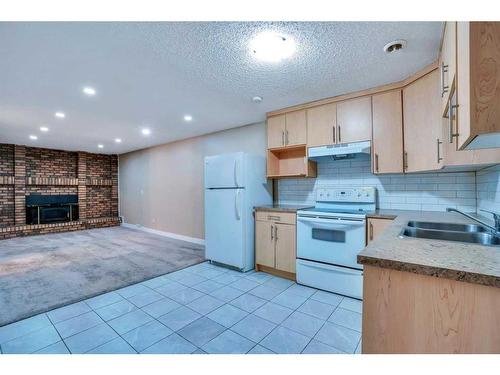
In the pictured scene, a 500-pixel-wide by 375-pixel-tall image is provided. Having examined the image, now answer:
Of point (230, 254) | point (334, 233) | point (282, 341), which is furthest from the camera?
point (230, 254)

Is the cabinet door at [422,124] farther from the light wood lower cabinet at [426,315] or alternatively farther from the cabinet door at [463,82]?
the light wood lower cabinet at [426,315]

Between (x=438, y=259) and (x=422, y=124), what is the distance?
1.93m

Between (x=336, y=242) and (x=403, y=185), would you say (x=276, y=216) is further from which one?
(x=403, y=185)

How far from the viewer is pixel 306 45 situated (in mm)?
1934

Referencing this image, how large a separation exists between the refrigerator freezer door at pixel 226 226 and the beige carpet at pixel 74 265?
0.50 metres

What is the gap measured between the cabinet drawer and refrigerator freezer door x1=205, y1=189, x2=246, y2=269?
23cm

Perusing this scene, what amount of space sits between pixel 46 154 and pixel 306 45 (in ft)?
25.0

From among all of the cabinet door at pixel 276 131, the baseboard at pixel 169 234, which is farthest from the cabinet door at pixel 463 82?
the baseboard at pixel 169 234

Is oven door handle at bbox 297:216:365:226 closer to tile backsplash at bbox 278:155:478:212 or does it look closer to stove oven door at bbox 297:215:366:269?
stove oven door at bbox 297:215:366:269

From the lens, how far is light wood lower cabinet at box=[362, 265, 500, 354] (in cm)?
85

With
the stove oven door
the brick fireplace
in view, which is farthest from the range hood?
the brick fireplace

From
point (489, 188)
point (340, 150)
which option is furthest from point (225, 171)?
point (489, 188)
